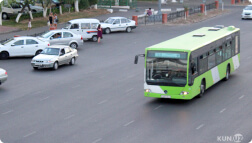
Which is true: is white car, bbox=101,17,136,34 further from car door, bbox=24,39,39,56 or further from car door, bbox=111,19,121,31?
car door, bbox=24,39,39,56

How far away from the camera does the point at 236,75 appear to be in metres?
25.3

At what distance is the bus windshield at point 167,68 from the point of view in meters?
19.2

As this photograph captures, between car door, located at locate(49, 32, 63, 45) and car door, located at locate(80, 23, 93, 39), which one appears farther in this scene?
car door, located at locate(80, 23, 93, 39)

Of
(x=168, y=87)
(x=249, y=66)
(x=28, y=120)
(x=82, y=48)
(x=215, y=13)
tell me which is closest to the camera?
(x=28, y=120)

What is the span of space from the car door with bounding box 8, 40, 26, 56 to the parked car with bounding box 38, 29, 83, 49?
2.60 metres

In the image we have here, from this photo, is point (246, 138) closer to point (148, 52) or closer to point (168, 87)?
point (168, 87)

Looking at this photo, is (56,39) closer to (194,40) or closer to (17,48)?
(17,48)

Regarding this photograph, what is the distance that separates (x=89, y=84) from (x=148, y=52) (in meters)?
5.33

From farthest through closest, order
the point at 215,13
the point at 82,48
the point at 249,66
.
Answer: the point at 215,13 → the point at 82,48 → the point at 249,66

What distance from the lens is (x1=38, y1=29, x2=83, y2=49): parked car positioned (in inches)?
1328

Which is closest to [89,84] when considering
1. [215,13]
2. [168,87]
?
[168,87]

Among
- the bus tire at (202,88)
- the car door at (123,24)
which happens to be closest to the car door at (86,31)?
the car door at (123,24)

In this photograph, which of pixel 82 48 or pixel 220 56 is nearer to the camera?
pixel 220 56

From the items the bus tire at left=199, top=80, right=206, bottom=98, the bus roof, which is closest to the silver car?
the bus roof
